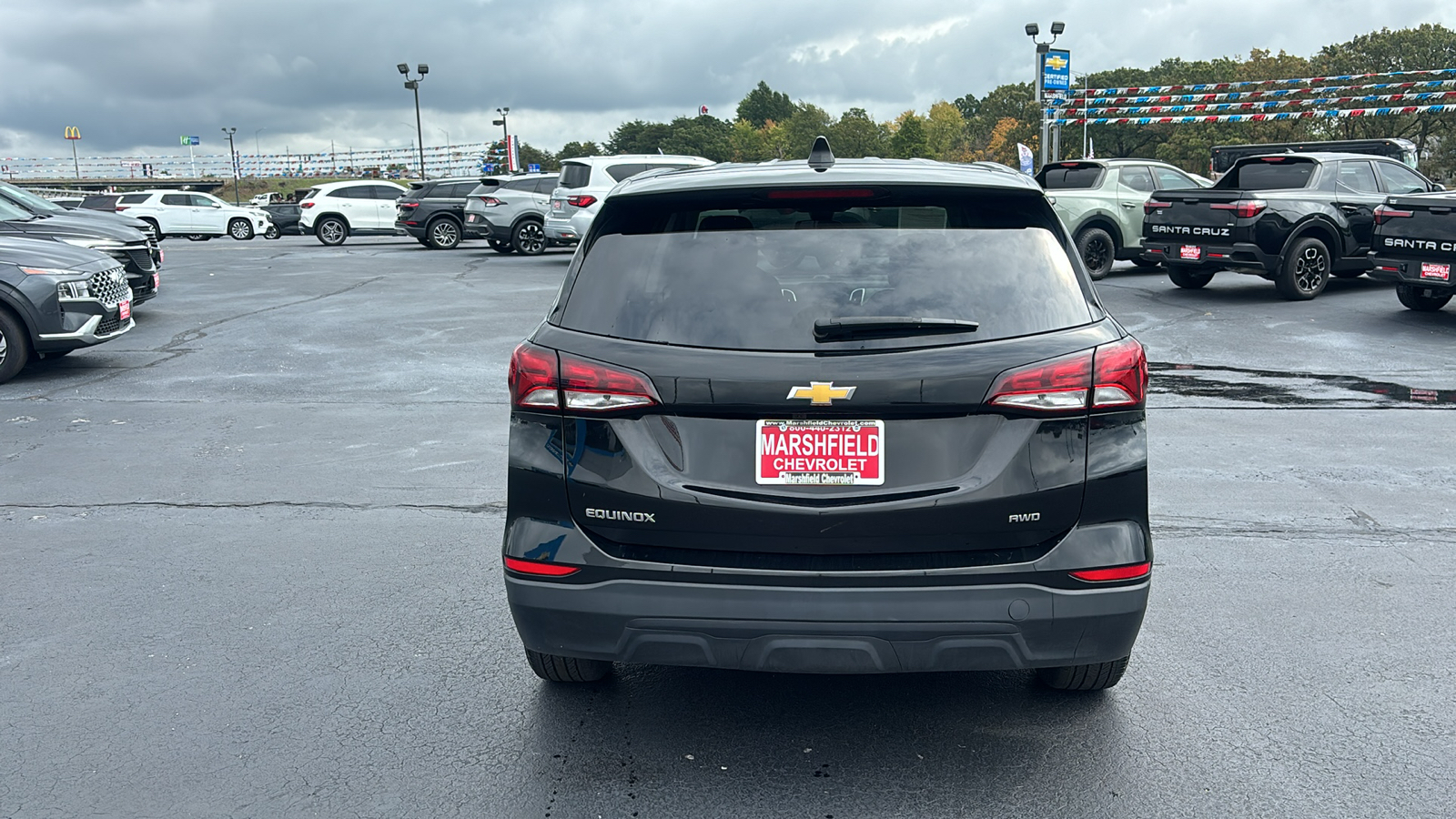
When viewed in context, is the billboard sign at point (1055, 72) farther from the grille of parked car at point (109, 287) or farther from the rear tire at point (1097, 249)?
the grille of parked car at point (109, 287)

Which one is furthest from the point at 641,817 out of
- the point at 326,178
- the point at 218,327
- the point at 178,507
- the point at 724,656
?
the point at 326,178

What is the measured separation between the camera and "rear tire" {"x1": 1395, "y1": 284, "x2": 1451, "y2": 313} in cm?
1405

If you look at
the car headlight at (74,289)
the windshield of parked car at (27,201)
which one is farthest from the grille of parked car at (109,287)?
the windshield of parked car at (27,201)

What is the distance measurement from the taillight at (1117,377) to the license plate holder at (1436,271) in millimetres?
11487

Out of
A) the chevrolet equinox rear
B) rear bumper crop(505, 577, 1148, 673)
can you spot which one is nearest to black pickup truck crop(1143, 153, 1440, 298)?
the chevrolet equinox rear

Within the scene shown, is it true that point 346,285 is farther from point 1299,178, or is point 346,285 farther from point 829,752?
point 829,752

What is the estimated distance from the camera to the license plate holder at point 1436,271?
41.4 feet

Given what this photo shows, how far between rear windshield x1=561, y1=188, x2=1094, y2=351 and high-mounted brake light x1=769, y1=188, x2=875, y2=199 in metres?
0.01

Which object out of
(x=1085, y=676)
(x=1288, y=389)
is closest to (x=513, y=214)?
(x=1288, y=389)

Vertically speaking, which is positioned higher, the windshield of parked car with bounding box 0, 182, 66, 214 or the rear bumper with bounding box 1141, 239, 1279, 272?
the windshield of parked car with bounding box 0, 182, 66, 214

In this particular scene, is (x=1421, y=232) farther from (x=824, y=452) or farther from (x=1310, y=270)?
(x=824, y=452)

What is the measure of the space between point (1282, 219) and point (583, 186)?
41.4ft

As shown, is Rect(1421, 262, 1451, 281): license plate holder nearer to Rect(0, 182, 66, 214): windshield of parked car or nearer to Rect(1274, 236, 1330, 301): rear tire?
Rect(1274, 236, 1330, 301): rear tire

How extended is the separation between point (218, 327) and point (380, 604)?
1042 centimetres
